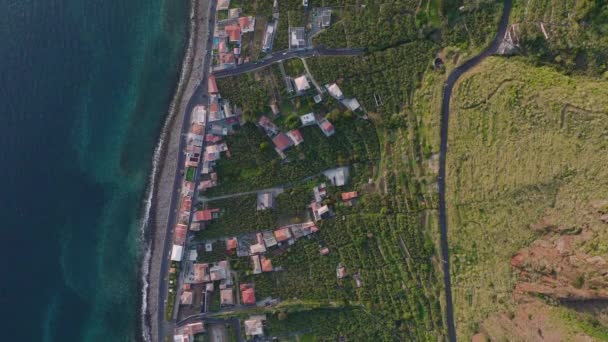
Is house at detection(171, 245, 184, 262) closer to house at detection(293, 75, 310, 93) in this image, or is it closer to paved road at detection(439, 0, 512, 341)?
house at detection(293, 75, 310, 93)

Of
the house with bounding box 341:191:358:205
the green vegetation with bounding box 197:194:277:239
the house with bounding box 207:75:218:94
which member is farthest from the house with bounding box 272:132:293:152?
the house with bounding box 207:75:218:94

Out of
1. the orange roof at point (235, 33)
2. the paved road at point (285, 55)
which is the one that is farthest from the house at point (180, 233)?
the orange roof at point (235, 33)

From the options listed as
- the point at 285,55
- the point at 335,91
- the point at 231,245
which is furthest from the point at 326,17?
the point at 231,245

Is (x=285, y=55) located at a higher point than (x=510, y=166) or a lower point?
higher

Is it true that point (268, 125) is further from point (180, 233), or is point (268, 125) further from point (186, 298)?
point (186, 298)

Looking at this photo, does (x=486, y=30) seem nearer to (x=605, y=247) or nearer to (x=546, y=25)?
(x=546, y=25)

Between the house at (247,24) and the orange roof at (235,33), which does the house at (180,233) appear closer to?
the orange roof at (235,33)

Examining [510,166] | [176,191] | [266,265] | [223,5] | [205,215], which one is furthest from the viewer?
[176,191]
